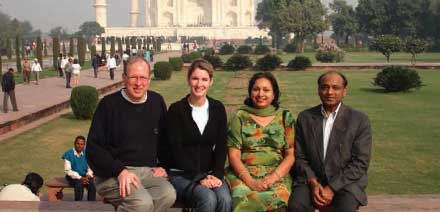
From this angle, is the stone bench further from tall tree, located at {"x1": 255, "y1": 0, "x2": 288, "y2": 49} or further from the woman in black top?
tall tree, located at {"x1": 255, "y1": 0, "x2": 288, "y2": 49}

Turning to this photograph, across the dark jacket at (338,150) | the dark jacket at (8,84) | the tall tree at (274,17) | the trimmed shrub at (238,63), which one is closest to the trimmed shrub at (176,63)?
the trimmed shrub at (238,63)

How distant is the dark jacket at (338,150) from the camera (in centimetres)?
316

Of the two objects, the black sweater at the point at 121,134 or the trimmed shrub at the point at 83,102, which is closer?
the black sweater at the point at 121,134

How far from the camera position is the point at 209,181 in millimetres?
3062

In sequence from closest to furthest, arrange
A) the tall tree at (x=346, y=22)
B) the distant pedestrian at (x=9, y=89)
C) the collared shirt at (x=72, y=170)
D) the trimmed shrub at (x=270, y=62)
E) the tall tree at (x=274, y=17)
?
the collared shirt at (x=72, y=170)
the distant pedestrian at (x=9, y=89)
the trimmed shrub at (x=270, y=62)
the tall tree at (x=274, y=17)
the tall tree at (x=346, y=22)

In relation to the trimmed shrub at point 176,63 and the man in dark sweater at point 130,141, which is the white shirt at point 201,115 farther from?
the trimmed shrub at point 176,63

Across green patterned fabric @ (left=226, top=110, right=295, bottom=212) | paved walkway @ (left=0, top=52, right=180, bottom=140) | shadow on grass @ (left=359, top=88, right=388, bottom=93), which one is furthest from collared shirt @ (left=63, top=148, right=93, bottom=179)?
shadow on grass @ (left=359, top=88, right=388, bottom=93)

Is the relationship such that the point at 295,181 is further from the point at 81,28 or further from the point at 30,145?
the point at 81,28

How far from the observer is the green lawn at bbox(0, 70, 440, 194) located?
633 centimetres

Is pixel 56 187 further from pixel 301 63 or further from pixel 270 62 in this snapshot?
pixel 270 62

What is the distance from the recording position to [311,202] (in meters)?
3.14

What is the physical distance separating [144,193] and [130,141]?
291mm

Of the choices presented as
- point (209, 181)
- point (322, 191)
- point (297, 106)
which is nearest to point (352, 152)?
point (322, 191)

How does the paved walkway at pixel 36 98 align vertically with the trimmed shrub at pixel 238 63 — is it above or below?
below
